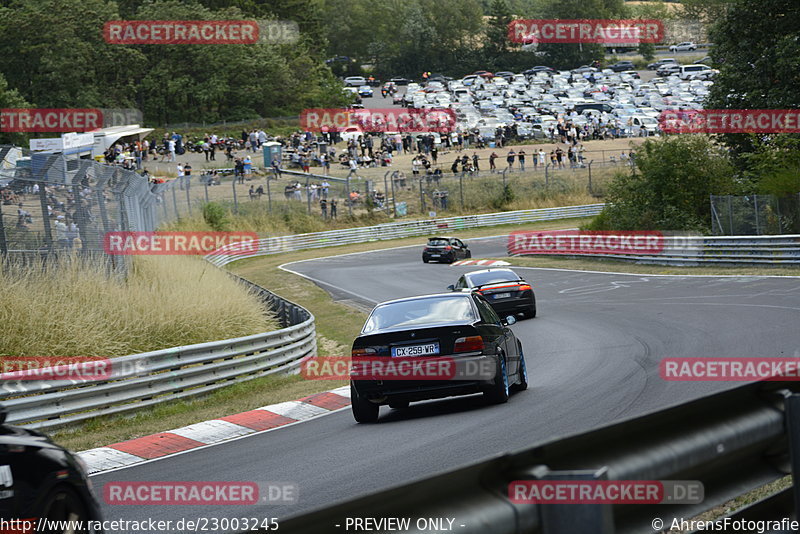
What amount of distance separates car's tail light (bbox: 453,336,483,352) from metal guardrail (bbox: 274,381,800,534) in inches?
275

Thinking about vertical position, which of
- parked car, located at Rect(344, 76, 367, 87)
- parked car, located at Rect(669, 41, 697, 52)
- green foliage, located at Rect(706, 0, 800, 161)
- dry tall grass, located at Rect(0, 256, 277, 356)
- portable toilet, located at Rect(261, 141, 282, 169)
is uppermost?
parked car, located at Rect(669, 41, 697, 52)

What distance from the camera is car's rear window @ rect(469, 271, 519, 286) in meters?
24.3

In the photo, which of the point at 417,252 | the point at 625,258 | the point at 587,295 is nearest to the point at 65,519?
the point at 587,295

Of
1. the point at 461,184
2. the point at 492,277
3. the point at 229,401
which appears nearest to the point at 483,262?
the point at 492,277

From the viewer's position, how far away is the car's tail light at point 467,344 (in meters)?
11.5

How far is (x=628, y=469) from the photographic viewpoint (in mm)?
3756

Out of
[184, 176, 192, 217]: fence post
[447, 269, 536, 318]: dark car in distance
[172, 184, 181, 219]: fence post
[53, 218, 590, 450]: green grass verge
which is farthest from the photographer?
[184, 176, 192, 217]: fence post

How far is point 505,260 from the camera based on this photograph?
43.6m

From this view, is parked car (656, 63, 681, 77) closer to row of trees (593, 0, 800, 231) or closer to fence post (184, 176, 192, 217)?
row of trees (593, 0, 800, 231)

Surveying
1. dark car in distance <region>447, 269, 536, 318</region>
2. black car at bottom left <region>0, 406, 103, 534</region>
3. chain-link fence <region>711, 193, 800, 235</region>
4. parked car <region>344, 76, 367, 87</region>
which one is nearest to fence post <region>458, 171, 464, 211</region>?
chain-link fence <region>711, 193, 800, 235</region>

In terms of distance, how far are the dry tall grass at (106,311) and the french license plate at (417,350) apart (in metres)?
6.06

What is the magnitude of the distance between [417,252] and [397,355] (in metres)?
40.5

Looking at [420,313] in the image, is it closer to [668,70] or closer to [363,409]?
[363,409]

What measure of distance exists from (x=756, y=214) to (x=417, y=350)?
2274 cm
